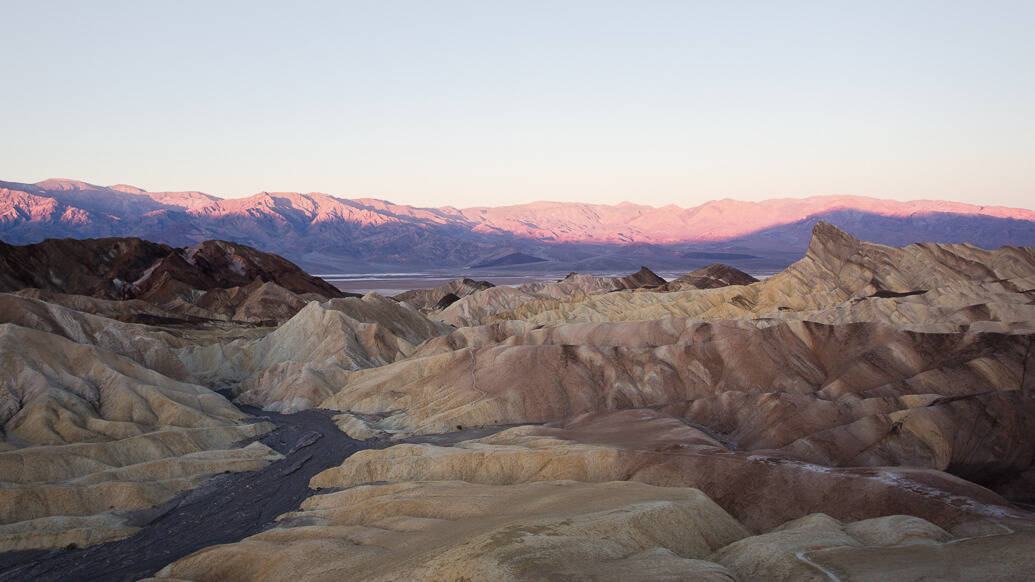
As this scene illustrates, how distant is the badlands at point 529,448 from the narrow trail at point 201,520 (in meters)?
0.19

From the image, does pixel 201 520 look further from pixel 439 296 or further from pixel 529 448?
pixel 439 296

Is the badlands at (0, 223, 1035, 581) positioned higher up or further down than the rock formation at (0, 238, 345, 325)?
further down

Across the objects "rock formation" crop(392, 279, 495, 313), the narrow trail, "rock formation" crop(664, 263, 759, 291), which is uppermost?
"rock formation" crop(664, 263, 759, 291)

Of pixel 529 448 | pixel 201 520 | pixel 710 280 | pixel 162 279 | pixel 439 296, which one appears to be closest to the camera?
pixel 201 520

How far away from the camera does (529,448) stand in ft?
142

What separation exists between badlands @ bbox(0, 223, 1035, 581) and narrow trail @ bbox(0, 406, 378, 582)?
188mm

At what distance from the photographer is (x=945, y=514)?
30047 mm

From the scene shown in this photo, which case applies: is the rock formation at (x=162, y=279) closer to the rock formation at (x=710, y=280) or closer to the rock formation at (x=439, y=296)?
the rock formation at (x=439, y=296)

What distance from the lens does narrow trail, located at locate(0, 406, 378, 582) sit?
105 feet

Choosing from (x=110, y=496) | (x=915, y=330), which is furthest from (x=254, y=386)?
(x=915, y=330)

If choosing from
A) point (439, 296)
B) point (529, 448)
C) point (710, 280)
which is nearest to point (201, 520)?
point (529, 448)

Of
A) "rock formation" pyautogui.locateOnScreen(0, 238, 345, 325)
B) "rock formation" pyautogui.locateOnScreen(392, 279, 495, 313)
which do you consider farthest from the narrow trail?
"rock formation" pyautogui.locateOnScreen(392, 279, 495, 313)

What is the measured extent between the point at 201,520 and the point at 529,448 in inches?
705

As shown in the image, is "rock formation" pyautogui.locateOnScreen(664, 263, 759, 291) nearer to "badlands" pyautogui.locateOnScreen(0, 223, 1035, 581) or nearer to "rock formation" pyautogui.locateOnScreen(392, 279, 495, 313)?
"badlands" pyautogui.locateOnScreen(0, 223, 1035, 581)
